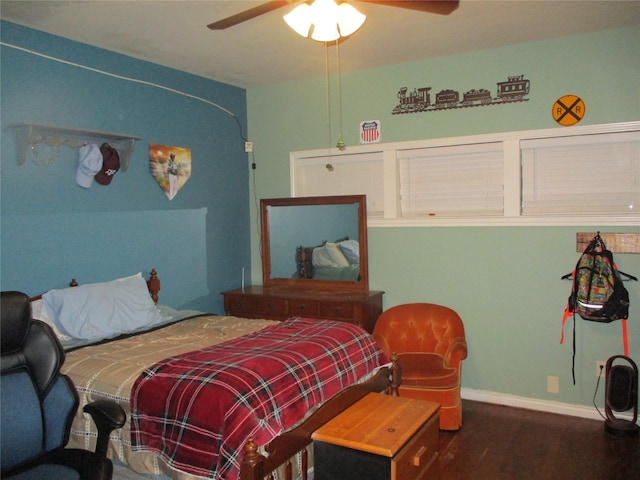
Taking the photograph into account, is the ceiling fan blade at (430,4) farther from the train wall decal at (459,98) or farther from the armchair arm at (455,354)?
the armchair arm at (455,354)

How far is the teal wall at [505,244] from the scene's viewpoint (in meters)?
3.63

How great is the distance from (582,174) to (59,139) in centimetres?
360

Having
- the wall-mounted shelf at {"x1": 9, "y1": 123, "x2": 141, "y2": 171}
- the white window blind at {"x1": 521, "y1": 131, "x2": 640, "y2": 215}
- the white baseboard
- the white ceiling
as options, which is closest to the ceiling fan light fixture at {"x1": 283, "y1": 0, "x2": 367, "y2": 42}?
the white ceiling

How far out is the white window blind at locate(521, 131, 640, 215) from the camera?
365cm

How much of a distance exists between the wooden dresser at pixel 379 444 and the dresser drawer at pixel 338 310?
4.91 ft

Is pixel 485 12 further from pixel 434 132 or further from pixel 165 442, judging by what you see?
pixel 165 442

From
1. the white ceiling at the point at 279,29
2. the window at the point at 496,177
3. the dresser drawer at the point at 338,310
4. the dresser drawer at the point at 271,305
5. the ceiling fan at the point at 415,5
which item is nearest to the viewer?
the ceiling fan at the point at 415,5

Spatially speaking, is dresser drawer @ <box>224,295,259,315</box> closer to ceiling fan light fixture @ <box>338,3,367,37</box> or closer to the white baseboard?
the white baseboard

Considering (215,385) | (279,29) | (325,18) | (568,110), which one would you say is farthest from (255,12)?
(568,110)

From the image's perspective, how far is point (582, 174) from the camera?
3.79 metres

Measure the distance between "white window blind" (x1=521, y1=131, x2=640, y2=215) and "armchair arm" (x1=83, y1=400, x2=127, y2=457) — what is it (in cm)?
314

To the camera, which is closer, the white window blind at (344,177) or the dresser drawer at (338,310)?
the dresser drawer at (338,310)

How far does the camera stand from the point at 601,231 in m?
3.65

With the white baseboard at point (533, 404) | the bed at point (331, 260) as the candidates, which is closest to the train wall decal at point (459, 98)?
the bed at point (331, 260)
